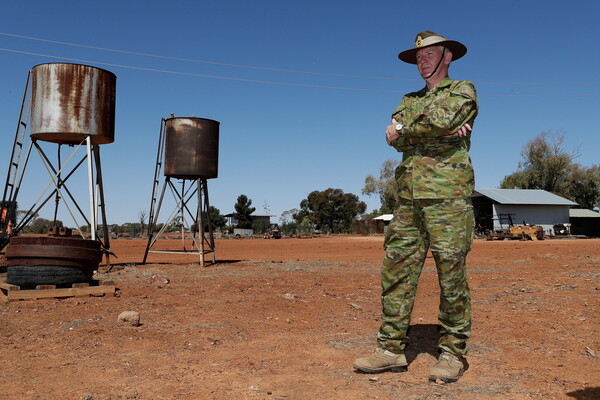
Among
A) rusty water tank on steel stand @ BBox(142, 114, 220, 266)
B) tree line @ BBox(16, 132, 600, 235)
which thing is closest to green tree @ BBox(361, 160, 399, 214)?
tree line @ BBox(16, 132, 600, 235)

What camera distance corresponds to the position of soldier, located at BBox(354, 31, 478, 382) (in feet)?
10.9

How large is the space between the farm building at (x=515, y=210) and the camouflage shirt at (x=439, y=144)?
3825 cm

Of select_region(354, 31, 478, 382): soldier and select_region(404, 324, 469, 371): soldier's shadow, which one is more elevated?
select_region(354, 31, 478, 382): soldier

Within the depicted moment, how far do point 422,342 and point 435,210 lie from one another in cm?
147

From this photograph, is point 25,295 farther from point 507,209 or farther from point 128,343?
point 507,209

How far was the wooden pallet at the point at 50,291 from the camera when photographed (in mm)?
6961

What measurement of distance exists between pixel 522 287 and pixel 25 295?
758 centimetres

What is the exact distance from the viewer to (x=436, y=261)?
3.42m

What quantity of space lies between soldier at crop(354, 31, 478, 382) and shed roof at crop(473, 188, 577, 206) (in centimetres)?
3939

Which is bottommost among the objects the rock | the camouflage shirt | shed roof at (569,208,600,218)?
the rock

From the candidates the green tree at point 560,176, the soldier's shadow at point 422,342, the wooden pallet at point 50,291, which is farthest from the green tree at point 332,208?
the soldier's shadow at point 422,342

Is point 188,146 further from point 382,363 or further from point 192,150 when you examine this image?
point 382,363

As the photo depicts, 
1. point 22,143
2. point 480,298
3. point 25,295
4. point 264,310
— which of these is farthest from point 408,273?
point 22,143

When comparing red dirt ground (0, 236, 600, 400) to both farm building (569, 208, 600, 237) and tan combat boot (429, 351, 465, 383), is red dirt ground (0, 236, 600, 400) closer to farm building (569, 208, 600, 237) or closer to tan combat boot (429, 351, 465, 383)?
tan combat boot (429, 351, 465, 383)
